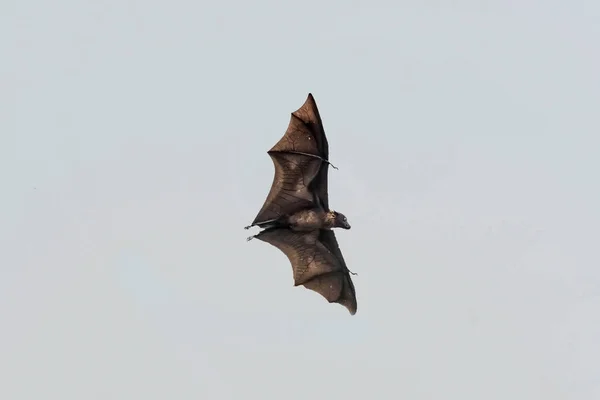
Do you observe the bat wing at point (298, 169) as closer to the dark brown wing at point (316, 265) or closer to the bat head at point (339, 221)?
the bat head at point (339, 221)

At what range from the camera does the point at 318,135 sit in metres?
39.7

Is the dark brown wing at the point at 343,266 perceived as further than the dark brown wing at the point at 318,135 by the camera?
Yes

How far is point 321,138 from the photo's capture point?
39.8 metres

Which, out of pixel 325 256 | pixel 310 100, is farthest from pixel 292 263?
pixel 310 100

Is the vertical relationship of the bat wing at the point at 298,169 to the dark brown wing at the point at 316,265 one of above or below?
above

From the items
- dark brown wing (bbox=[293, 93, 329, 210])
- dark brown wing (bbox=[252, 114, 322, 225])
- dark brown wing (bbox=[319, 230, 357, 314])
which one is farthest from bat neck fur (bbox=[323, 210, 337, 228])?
dark brown wing (bbox=[319, 230, 357, 314])

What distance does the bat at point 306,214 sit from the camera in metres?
39.9

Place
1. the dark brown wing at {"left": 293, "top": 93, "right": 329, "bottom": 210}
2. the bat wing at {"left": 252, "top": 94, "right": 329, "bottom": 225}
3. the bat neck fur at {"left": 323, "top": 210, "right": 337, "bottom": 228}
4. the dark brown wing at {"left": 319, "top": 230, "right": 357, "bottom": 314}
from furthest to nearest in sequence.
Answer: the dark brown wing at {"left": 319, "top": 230, "right": 357, "bottom": 314}, the bat neck fur at {"left": 323, "top": 210, "right": 337, "bottom": 228}, the bat wing at {"left": 252, "top": 94, "right": 329, "bottom": 225}, the dark brown wing at {"left": 293, "top": 93, "right": 329, "bottom": 210}

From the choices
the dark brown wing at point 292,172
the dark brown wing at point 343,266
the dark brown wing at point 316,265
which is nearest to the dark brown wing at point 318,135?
the dark brown wing at point 292,172

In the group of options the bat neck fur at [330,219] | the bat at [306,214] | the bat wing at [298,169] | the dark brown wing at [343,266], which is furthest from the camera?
the dark brown wing at [343,266]

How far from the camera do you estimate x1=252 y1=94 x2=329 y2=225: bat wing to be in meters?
39.6

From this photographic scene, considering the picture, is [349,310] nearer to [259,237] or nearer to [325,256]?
[325,256]

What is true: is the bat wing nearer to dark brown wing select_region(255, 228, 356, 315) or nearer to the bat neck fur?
the bat neck fur

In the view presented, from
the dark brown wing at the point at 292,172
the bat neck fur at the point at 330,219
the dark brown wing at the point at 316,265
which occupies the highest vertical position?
the dark brown wing at the point at 292,172
